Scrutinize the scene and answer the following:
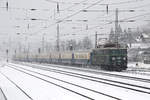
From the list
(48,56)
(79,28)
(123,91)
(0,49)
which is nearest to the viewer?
(123,91)

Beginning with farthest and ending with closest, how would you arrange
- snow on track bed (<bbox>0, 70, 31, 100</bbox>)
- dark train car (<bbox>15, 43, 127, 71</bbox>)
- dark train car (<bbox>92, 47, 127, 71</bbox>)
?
1. dark train car (<bbox>15, 43, 127, 71</bbox>)
2. dark train car (<bbox>92, 47, 127, 71</bbox>)
3. snow on track bed (<bbox>0, 70, 31, 100</bbox>)

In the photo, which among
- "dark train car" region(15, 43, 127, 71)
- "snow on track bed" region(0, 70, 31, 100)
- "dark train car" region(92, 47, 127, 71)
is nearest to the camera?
"snow on track bed" region(0, 70, 31, 100)

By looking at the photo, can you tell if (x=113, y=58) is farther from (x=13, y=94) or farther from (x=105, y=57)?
(x=13, y=94)

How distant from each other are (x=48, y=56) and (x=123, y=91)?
157 ft

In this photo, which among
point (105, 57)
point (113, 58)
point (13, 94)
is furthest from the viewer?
point (105, 57)

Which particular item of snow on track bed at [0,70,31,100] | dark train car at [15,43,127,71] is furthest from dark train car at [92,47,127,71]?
snow on track bed at [0,70,31,100]

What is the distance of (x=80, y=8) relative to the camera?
87.5 ft

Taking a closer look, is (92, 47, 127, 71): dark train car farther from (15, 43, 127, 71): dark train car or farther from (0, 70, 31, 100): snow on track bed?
(0, 70, 31, 100): snow on track bed

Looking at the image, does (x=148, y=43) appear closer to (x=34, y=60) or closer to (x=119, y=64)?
(x=34, y=60)

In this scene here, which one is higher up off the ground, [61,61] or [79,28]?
[79,28]

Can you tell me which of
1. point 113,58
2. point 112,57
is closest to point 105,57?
point 112,57

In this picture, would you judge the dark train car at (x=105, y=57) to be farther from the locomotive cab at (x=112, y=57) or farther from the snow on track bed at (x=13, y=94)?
the snow on track bed at (x=13, y=94)

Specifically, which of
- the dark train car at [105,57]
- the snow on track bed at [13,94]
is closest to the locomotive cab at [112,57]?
the dark train car at [105,57]

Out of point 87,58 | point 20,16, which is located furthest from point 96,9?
point 87,58
